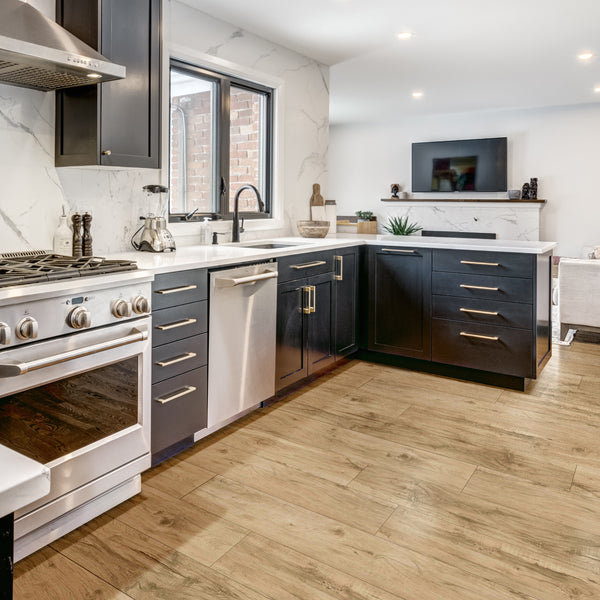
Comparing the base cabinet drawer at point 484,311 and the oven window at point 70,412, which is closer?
the oven window at point 70,412

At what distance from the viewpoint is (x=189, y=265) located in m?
2.36

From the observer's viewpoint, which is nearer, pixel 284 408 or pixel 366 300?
pixel 284 408

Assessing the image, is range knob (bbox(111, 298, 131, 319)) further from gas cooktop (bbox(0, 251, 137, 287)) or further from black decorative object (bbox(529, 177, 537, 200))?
black decorative object (bbox(529, 177, 537, 200))

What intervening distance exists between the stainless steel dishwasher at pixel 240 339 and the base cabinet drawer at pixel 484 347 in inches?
50.1

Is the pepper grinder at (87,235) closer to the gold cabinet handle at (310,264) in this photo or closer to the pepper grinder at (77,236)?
the pepper grinder at (77,236)

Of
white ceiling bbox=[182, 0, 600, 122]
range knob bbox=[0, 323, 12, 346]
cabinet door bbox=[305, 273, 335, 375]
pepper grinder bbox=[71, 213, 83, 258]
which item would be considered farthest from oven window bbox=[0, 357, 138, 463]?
white ceiling bbox=[182, 0, 600, 122]

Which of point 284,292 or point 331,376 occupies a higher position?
point 284,292

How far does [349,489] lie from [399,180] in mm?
7309

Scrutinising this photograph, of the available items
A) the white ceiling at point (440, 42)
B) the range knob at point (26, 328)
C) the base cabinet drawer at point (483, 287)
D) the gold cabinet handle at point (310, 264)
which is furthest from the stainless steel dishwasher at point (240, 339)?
the white ceiling at point (440, 42)

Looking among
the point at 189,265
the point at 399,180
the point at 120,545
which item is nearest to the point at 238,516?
the point at 120,545

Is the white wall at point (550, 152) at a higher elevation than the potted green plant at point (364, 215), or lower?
higher

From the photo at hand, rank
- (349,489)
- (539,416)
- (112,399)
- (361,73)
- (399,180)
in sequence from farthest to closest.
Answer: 1. (399,180)
2. (361,73)
3. (539,416)
4. (349,489)
5. (112,399)

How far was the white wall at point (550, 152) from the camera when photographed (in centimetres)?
747

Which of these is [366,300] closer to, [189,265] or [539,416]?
[539,416]
